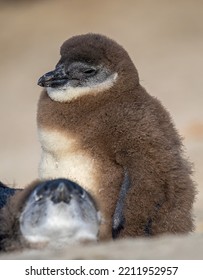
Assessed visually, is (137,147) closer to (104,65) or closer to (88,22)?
(104,65)

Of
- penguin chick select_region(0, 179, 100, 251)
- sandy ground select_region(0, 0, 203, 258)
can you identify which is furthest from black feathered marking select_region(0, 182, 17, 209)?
sandy ground select_region(0, 0, 203, 258)

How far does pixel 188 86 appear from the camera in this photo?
13234 mm

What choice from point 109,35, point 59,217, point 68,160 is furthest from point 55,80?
point 109,35

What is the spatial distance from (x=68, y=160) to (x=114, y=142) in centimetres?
22

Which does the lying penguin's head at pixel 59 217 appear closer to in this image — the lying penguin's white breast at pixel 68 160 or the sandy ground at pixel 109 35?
the lying penguin's white breast at pixel 68 160

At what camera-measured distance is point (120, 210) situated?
4.97 m

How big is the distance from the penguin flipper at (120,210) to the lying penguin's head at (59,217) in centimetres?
25

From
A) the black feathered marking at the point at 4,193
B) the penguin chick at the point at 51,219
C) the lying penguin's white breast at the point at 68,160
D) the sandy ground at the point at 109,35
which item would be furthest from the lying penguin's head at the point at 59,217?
the sandy ground at the point at 109,35

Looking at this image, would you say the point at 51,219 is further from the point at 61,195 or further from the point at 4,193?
the point at 4,193

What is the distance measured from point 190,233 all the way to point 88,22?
11.2m
